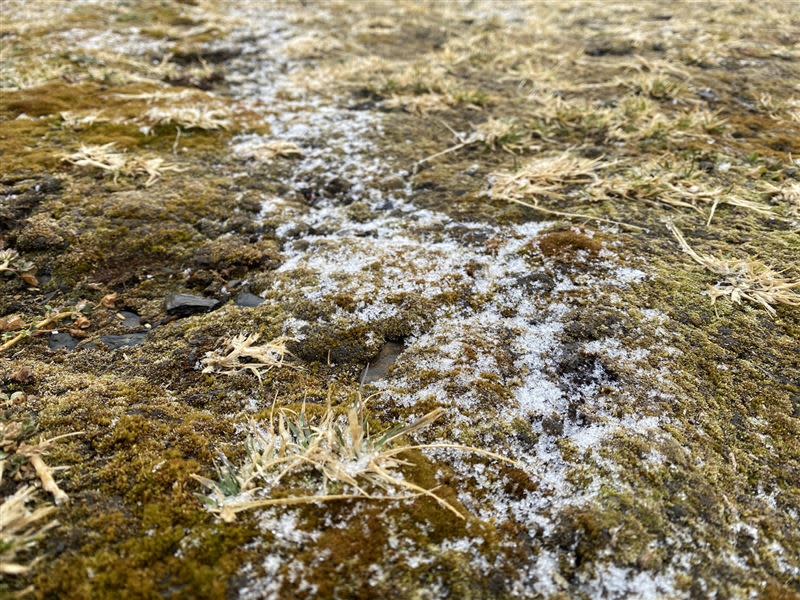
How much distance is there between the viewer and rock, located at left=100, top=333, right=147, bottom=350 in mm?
3670

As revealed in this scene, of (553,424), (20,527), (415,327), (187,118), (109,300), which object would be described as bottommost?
(553,424)

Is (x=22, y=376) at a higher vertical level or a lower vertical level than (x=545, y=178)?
lower

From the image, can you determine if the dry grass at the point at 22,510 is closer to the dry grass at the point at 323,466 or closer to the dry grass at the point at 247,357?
the dry grass at the point at 323,466

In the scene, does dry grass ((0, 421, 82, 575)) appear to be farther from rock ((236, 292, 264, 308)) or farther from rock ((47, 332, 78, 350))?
rock ((236, 292, 264, 308))

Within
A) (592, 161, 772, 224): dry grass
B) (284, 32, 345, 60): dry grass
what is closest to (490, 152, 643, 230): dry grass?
(592, 161, 772, 224): dry grass

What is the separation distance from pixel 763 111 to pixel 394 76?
5.53 metres

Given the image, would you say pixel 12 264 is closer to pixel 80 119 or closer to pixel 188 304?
pixel 188 304

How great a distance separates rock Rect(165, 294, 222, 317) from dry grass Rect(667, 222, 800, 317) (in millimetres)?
3992

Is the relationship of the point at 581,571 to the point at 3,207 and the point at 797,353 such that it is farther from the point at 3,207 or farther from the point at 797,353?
the point at 3,207

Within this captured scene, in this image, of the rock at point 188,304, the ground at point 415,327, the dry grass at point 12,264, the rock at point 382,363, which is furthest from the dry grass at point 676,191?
the dry grass at point 12,264

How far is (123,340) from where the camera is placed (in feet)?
12.2

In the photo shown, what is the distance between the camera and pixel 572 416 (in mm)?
3023

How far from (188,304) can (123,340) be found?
551 millimetres

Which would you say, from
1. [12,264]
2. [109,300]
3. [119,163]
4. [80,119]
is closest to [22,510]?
[109,300]
